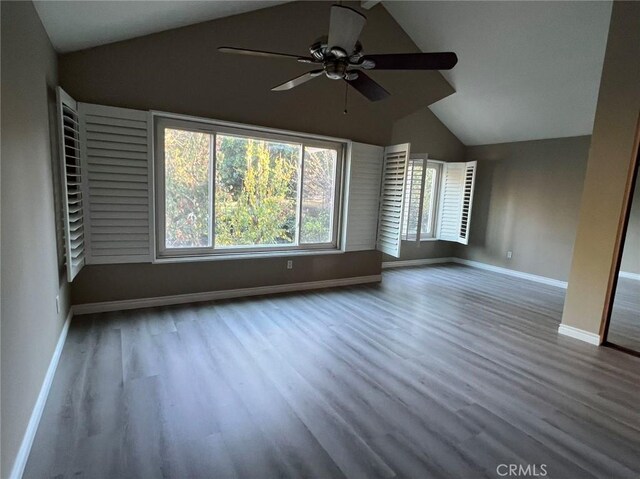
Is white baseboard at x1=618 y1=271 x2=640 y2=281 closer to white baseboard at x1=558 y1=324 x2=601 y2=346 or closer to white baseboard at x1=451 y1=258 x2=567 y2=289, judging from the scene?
white baseboard at x1=558 y1=324 x2=601 y2=346

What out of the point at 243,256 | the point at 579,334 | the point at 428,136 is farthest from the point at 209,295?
the point at 428,136

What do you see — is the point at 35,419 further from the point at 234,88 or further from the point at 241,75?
the point at 241,75

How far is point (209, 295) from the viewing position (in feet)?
13.0

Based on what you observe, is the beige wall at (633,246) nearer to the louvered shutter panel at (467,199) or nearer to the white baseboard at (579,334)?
the white baseboard at (579,334)

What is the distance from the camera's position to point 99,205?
3232 millimetres

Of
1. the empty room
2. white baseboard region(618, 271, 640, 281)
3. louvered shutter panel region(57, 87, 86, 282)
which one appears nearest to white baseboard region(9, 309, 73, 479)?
the empty room

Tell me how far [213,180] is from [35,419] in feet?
8.55

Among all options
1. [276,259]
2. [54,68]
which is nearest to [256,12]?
[54,68]

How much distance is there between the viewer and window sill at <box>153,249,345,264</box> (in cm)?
370

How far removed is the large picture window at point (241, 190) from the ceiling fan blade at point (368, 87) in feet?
5.40

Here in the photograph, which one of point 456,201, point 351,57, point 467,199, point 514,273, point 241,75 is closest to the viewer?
point 351,57

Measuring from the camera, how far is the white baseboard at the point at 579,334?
10.6ft

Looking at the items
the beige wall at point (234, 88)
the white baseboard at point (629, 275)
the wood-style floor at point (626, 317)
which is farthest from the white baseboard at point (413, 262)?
the white baseboard at point (629, 275)

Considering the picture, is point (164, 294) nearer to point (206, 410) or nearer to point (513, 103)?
point (206, 410)
